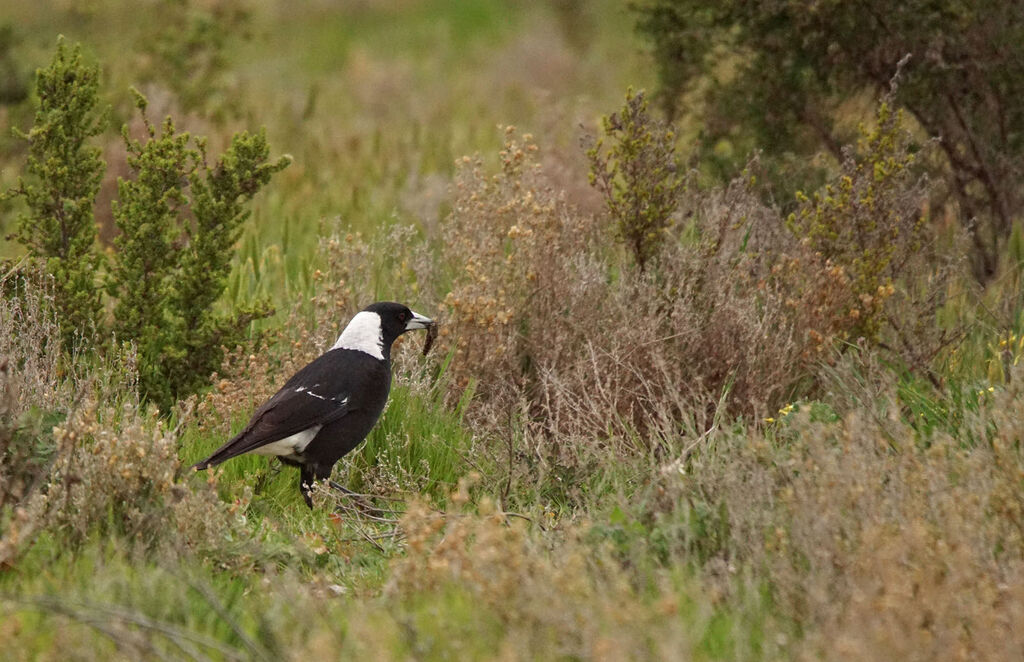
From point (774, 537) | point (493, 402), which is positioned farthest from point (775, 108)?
point (774, 537)

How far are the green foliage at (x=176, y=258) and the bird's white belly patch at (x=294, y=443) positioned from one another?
0.76m

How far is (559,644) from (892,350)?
3.52m

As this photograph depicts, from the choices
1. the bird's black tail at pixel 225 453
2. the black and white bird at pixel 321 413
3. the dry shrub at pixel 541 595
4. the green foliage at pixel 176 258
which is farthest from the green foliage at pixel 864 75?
the dry shrub at pixel 541 595

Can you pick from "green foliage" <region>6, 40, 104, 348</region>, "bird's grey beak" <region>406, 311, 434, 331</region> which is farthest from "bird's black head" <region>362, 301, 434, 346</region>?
"green foliage" <region>6, 40, 104, 348</region>

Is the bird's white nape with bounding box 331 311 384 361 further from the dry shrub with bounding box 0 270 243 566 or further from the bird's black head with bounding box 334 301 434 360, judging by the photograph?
the dry shrub with bounding box 0 270 243 566

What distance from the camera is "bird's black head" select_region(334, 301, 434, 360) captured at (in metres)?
6.37

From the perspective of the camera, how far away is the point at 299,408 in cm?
595

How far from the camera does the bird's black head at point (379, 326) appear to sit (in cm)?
637

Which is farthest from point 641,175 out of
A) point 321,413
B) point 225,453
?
point 225,453

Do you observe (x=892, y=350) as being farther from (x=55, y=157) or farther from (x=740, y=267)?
(x=55, y=157)

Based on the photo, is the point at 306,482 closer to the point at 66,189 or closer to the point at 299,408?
the point at 299,408

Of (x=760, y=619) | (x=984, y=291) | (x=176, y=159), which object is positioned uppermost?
(x=176, y=159)

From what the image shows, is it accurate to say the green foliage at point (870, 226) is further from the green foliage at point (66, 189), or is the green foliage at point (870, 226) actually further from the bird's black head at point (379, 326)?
the green foliage at point (66, 189)

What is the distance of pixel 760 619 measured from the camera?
155 inches
